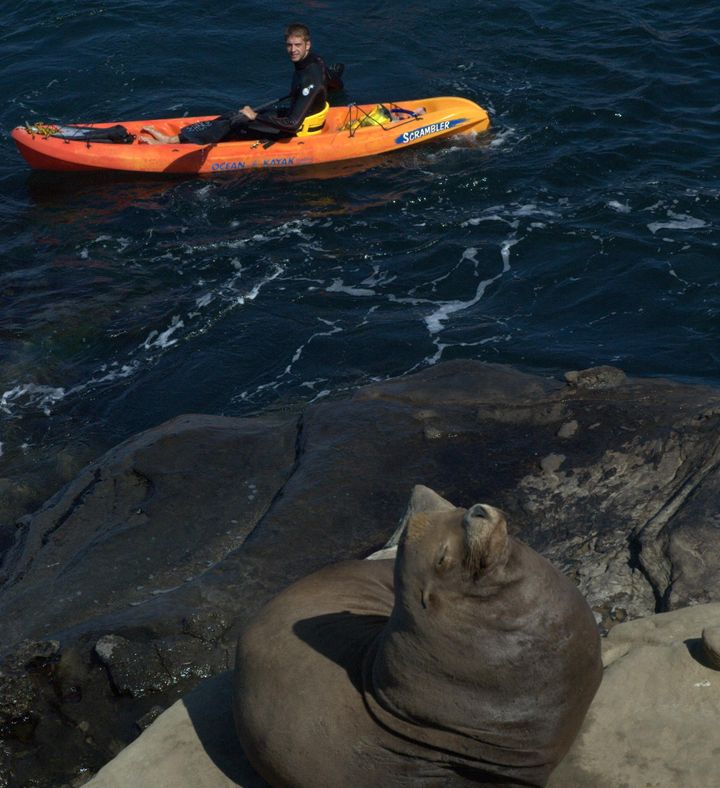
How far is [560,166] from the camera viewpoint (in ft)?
43.5

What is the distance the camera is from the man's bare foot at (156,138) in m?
14.1

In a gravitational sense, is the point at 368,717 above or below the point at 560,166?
above

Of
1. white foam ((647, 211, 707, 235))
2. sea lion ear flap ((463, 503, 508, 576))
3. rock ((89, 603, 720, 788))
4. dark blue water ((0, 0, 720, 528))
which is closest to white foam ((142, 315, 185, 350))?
dark blue water ((0, 0, 720, 528))

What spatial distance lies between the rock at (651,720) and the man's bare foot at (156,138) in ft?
36.9

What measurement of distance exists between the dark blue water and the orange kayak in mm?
204

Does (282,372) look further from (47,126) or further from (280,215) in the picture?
(47,126)

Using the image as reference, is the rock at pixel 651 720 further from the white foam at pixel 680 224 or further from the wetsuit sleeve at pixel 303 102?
the wetsuit sleeve at pixel 303 102

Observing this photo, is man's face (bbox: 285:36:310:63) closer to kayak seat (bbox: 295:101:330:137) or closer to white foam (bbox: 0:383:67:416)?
kayak seat (bbox: 295:101:330:137)

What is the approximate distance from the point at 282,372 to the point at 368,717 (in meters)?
6.26

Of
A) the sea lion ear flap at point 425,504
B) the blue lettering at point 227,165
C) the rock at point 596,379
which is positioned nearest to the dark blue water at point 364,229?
the blue lettering at point 227,165

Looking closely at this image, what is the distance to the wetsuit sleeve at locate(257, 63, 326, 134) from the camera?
13.4 metres

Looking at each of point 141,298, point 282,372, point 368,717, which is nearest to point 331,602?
point 368,717

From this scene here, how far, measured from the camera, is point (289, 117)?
44.9 ft

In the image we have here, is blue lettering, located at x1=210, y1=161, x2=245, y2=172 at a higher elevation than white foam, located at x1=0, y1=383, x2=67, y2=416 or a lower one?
higher
